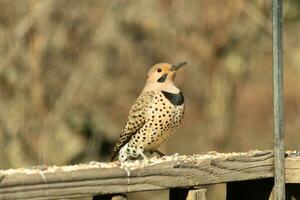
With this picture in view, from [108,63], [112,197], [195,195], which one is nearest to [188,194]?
Result: [195,195]

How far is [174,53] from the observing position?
33.6 ft

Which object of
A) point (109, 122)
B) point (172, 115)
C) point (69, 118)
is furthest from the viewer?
point (109, 122)

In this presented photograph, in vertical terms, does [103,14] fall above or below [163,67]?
above

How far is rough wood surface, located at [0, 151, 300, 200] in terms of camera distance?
3.26 metres

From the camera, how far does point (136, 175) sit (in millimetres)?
3604

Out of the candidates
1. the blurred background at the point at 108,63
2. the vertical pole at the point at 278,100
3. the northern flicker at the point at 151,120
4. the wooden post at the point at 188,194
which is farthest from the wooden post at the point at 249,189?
the blurred background at the point at 108,63

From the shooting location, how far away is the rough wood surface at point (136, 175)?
128 inches

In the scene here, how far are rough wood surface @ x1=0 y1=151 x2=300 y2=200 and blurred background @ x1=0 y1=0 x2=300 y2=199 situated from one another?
462cm

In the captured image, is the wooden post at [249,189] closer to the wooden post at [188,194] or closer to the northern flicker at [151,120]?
the wooden post at [188,194]

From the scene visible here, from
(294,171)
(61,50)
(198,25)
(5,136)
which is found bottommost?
(294,171)

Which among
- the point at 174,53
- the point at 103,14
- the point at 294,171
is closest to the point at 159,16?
the point at 174,53

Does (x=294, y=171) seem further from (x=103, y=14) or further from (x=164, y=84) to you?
(x=103, y=14)

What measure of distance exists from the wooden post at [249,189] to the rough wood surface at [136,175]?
97 mm

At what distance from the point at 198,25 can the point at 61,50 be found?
175 centimetres
